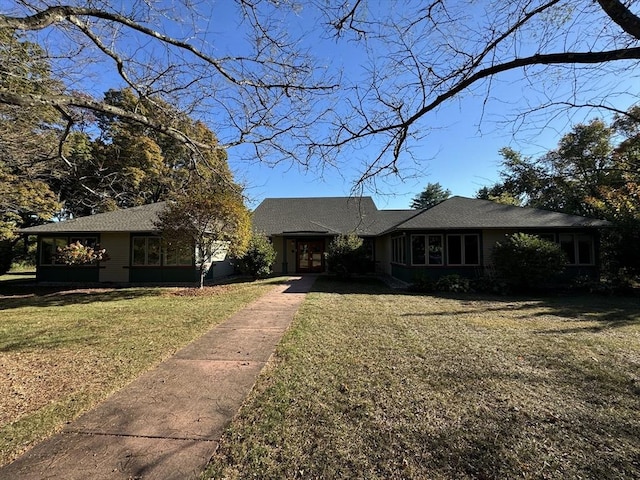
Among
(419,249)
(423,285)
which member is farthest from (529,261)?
(419,249)

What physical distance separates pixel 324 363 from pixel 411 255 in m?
10.3

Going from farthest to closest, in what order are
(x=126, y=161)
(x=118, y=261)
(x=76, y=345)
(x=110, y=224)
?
(x=126, y=161) < (x=118, y=261) < (x=110, y=224) < (x=76, y=345)

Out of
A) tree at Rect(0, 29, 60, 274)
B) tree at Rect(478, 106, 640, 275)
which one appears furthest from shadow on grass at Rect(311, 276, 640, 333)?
tree at Rect(0, 29, 60, 274)

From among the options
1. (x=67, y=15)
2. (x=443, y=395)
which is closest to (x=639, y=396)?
(x=443, y=395)

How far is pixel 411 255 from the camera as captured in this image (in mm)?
14297

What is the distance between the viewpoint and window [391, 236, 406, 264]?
15.4 m

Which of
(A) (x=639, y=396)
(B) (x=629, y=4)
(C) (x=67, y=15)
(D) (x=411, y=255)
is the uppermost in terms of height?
(C) (x=67, y=15)

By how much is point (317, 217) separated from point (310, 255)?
3055mm

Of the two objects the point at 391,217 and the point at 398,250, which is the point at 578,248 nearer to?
the point at 398,250

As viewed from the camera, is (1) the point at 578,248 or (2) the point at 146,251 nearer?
(1) the point at 578,248

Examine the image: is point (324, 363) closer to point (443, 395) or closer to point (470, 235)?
point (443, 395)

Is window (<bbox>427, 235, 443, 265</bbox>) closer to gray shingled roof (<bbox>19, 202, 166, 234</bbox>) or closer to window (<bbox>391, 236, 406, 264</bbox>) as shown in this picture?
window (<bbox>391, 236, 406, 264</bbox>)

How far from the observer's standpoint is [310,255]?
67.6 ft

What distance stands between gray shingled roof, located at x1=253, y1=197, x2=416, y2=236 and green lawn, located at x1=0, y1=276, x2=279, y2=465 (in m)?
9.02
